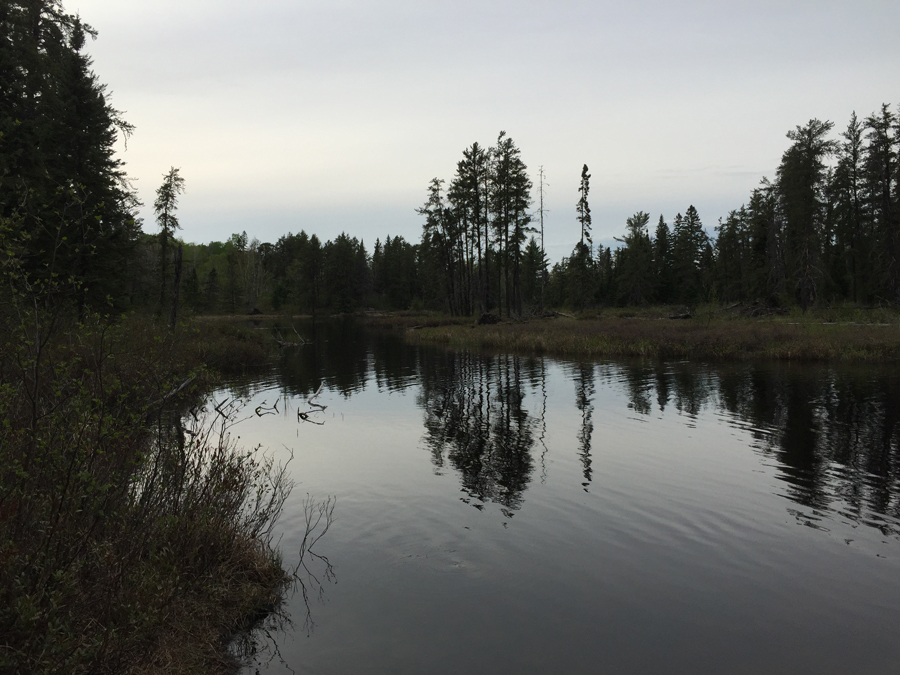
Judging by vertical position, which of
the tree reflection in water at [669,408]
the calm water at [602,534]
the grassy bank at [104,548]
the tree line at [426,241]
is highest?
the tree line at [426,241]

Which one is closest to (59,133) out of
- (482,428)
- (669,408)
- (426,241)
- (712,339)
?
(482,428)

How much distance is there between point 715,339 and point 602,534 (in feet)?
87.6

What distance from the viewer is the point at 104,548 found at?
5.77 metres

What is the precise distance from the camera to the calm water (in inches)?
245

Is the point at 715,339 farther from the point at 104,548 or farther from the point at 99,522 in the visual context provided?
the point at 99,522

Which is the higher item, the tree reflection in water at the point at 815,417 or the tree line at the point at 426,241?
the tree line at the point at 426,241

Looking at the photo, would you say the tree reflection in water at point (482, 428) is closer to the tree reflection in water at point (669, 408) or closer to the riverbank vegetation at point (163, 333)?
the tree reflection in water at point (669, 408)

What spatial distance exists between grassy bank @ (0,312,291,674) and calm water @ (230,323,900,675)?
87cm

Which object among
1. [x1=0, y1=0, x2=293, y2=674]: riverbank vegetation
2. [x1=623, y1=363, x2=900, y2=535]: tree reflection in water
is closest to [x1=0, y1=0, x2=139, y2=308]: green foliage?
[x1=0, y1=0, x2=293, y2=674]: riverbank vegetation

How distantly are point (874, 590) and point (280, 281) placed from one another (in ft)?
382

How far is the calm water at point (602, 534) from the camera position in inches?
245

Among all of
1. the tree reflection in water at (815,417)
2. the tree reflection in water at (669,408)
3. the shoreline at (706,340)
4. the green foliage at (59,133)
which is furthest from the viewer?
the shoreline at (706,340)

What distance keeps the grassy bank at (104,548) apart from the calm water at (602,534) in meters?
0.87

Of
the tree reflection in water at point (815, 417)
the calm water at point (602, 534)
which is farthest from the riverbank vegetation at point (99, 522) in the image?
the tree reflection in water at point (815, 417)
